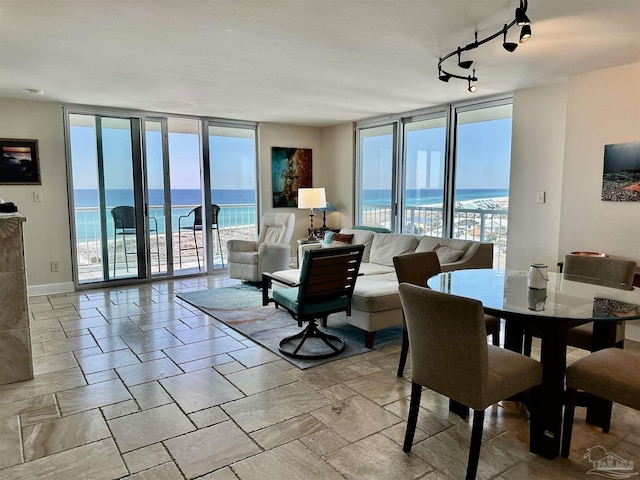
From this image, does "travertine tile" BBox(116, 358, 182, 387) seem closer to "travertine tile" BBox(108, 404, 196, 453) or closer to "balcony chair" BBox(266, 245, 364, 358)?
"travertine tile" BBox(108, 404, 196, 453)

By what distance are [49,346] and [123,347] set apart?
634 mm

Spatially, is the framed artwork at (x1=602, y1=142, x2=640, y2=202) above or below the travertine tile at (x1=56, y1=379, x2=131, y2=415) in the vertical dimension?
above

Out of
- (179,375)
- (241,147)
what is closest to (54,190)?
(241,147)

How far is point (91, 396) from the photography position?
278 centimetres

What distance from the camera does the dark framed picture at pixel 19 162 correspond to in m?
5.14

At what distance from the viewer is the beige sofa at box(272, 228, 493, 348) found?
3.60m

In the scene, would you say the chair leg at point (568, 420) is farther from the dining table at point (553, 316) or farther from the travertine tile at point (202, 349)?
the travertine tile at point (202, 349)

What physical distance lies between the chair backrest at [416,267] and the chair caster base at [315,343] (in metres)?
0.88

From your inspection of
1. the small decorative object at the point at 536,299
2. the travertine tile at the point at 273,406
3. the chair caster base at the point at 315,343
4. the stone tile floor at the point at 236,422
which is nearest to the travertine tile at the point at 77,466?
the stone tile floor at the point at 236,422

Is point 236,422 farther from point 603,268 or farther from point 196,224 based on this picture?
point 196,224

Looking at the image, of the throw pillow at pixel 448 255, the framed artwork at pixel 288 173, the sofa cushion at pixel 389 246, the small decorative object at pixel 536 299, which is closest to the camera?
the small decorative object at pixel 536 299

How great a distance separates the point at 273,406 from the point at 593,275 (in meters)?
2.34

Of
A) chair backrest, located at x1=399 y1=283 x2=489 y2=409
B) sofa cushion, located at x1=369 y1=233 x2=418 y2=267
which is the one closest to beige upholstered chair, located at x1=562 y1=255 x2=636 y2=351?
chair backrest, located at x1=399 y1=283 x2=489 y2=409

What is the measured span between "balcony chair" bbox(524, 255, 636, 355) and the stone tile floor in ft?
1.36
